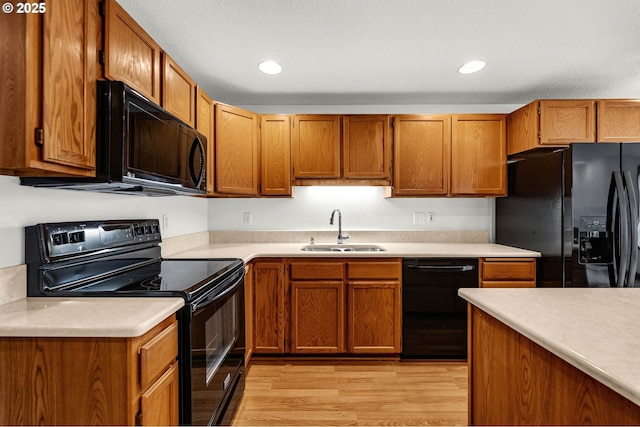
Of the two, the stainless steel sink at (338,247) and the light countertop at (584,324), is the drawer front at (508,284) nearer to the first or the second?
the stainless steel sink at (338,247)

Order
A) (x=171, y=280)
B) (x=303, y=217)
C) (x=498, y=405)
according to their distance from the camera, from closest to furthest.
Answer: (x=498, y=405)
(x=171, y=280)
(x=303, y=217)

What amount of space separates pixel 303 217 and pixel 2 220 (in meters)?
2.28

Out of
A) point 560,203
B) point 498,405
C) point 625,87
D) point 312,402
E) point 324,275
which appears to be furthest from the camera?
point 625,87

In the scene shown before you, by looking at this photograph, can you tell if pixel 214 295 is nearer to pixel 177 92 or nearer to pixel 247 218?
pixel 177 92

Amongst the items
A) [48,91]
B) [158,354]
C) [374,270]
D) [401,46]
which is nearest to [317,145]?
[401,46]

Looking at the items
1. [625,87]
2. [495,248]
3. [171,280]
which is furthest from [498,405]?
[625,87]

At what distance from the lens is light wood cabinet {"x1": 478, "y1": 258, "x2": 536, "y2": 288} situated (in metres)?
2.52

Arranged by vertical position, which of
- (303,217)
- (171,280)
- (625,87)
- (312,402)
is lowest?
(312,402)

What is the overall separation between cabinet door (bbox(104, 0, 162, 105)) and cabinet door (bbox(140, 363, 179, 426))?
1.22 m

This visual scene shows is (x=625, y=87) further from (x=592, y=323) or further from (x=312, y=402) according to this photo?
(x=312, y=402)

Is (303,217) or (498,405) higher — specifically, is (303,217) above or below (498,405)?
above

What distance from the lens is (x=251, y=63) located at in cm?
236

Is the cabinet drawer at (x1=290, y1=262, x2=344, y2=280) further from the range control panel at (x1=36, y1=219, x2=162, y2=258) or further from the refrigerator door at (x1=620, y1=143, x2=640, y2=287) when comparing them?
the refrigerator door at (x1=620, y1=143, x2=640, y2=287)

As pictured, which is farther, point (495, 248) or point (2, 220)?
point (495, 248)
